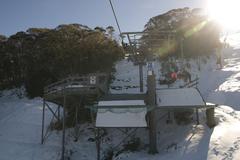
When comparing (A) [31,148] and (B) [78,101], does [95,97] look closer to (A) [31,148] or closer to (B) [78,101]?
(B) [78,101]

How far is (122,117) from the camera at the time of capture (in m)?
19.5

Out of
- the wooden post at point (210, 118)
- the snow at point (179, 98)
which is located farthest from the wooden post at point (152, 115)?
the wooden post at point (210, 118)

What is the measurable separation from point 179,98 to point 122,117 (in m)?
4.23

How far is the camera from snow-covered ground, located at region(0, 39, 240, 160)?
17.6m

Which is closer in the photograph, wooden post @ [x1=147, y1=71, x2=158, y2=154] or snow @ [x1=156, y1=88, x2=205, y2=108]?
wooden post @ [x1=147, y1=71, x2=158, y2=154]

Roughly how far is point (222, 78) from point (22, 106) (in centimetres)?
2261

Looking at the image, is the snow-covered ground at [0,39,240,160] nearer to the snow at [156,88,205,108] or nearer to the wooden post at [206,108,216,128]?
the wooden post at [206,108,216,128]

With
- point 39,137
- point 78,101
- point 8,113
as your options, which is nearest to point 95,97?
point 78,101

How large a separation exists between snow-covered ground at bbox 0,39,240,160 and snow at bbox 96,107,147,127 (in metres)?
1.77

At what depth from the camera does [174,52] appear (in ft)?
149

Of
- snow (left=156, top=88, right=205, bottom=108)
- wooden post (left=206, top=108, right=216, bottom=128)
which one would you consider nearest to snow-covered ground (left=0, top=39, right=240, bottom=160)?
wooden post (left=206, top=108, right=216, bottom=128)

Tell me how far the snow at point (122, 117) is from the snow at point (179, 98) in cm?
156

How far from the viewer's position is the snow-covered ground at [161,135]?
17.6m

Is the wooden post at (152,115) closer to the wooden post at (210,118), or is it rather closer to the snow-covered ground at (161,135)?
the snow-covered ground at (161,135)
